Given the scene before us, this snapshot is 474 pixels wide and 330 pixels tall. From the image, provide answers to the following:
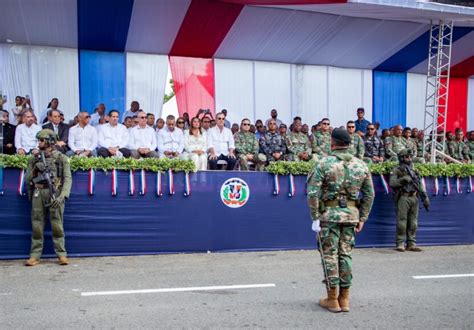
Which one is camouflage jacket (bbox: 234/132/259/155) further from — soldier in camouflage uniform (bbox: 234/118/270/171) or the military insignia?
the military insignia

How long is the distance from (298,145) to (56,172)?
6405 millimetres

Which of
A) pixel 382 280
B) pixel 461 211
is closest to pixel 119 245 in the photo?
pixel 382 280

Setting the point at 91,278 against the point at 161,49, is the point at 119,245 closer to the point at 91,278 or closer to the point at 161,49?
the point at 91,278

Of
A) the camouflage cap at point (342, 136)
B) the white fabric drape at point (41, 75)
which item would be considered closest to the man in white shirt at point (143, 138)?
the white fabric drape at point (41, 75)

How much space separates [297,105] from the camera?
17.1 metres

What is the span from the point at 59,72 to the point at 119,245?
7.18 meters

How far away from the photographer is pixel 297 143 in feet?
42.8

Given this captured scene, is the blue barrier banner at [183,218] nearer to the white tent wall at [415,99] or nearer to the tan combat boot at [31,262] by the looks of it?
the tan combat boot at [31,262]

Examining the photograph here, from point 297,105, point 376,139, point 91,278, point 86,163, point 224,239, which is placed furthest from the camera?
point 297,105

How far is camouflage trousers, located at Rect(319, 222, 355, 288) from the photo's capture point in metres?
5.81

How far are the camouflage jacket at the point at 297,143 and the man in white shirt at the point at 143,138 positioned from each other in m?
3.21

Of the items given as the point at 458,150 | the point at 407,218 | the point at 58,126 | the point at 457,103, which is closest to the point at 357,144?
the point at 407,218

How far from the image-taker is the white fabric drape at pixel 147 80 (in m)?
15.0

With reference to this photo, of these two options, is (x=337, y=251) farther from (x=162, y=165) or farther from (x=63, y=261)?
(x=63, y=261)
